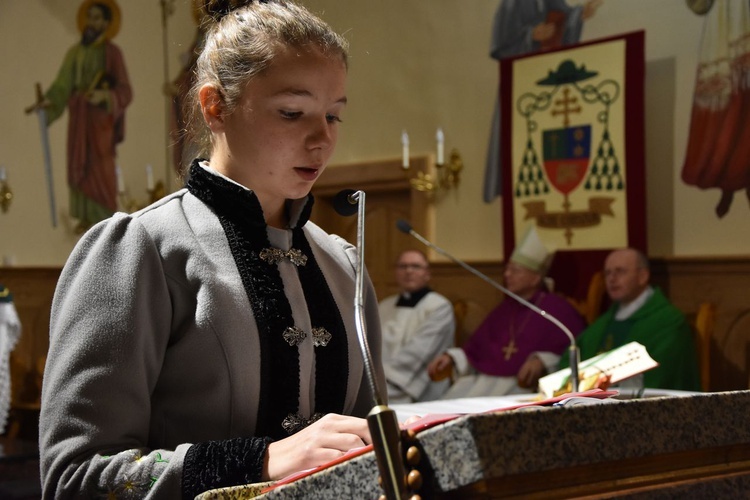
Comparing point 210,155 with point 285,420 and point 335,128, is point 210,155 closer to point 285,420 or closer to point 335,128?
point 335,128

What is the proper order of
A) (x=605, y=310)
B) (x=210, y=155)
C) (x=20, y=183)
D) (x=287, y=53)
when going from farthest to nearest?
(x=20, y=183)
(x=605, y=310)
(x=210, y=155)
(x=287, y=53)

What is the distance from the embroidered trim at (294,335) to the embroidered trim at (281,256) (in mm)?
121

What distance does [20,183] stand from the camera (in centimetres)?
1098

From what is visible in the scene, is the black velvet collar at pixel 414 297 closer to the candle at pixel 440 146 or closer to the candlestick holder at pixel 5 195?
the candle at pixel 440 146

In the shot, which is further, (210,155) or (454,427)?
(210,155)

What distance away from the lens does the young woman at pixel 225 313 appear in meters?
1.20

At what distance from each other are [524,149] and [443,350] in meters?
1.67

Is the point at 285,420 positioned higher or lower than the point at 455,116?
lower

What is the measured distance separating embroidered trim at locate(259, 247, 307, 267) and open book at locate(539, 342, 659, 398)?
1.97 metres

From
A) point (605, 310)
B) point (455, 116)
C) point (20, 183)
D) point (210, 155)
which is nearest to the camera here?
point (210, 155)

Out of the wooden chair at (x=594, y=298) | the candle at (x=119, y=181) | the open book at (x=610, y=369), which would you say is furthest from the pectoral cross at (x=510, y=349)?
the candle at (x=119, y=181)

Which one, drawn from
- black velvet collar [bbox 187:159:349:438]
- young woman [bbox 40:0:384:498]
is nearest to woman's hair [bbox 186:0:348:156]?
young woman [bbox 40:0:384:498]

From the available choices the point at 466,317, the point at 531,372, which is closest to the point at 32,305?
the point at 466,317

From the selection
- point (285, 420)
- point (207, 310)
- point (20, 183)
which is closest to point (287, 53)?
point (207, 310)
